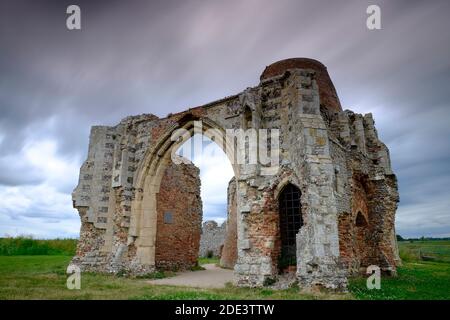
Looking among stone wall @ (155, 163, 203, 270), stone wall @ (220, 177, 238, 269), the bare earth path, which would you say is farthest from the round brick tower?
stone wall @ (220, 177, 238, 269)

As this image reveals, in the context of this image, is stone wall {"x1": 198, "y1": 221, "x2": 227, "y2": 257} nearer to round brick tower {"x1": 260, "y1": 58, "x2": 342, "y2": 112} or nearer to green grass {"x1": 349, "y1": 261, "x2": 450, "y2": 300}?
round brick tower {"x1": 260, "y1": 58, "x2": 342, "y2": 112}

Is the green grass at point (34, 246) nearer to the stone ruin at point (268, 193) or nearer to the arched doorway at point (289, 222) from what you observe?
the stone ruin at point (268, 193)

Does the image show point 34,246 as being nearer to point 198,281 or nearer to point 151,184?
point 151,184

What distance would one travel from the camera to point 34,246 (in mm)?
21703

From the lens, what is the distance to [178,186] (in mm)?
15477

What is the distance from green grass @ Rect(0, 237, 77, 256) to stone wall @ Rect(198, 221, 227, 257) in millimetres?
10729

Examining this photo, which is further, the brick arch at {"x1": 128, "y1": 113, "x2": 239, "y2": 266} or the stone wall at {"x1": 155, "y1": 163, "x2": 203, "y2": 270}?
the stone wall at {"x1": 155, "y1": 163, "x2": 203, "y2": 270}

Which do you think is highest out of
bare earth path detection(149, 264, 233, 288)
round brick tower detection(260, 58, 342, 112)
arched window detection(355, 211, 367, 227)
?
round brick tower detection(260, 58, 342, 112)

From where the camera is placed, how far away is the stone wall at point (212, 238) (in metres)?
27.1

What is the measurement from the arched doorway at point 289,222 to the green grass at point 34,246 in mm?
19076

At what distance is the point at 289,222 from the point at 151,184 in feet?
20.9

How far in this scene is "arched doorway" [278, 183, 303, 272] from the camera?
30.1 ft

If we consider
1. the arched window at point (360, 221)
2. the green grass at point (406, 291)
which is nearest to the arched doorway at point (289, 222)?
the green grass at point (406, 291)
